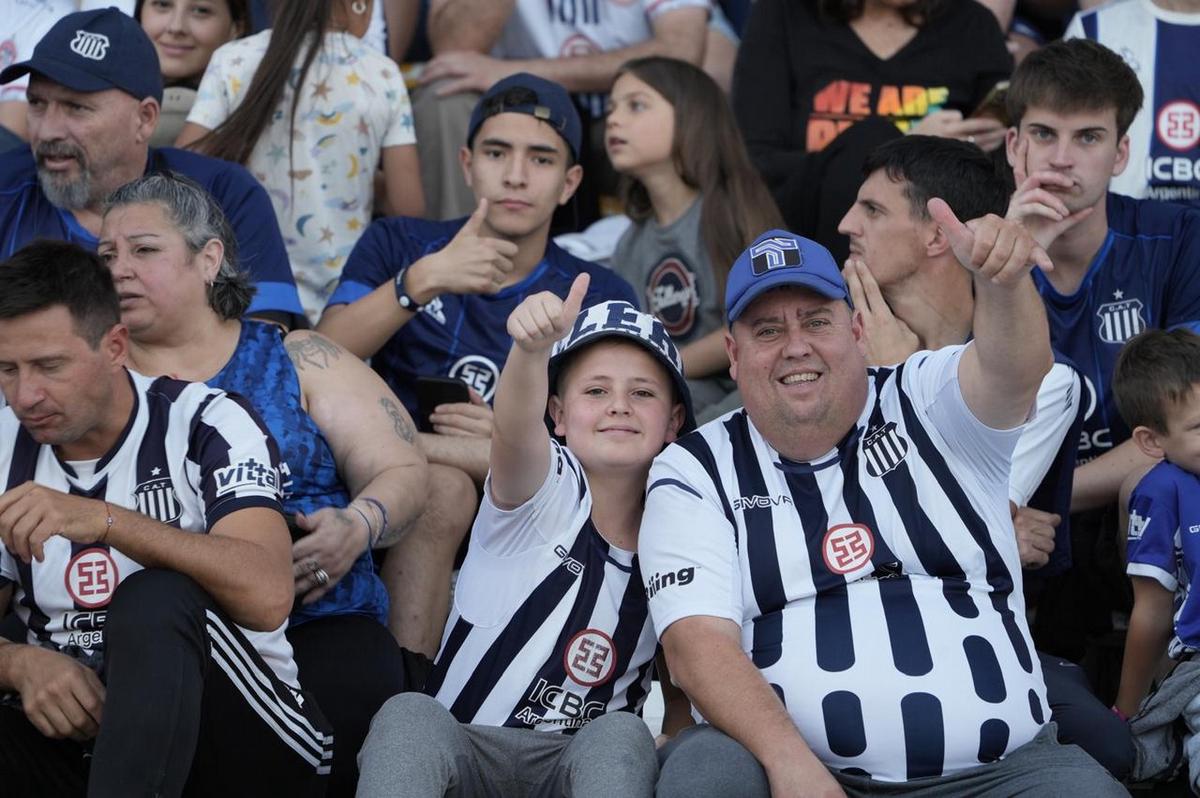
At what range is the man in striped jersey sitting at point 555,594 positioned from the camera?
9.54ft

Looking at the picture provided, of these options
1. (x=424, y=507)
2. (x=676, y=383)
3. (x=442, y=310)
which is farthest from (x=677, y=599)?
(x=442, y=310)

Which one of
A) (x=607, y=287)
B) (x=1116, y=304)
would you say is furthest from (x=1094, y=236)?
(x=607, y=287)

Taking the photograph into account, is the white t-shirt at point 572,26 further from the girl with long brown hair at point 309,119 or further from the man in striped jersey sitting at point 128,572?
the man in striped jersey sitting at point 128,572

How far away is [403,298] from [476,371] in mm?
329

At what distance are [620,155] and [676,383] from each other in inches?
72.6

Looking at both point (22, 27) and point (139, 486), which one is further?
point (22, 27)

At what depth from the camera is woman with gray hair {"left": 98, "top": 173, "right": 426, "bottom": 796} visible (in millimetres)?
3525

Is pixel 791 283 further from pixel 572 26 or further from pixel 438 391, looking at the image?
pixel 572 26

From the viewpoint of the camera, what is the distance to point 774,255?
3.27 metres

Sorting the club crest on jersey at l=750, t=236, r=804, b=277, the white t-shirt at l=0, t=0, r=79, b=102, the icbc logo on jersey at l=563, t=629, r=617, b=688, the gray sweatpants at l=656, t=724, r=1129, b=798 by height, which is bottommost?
the gray sweatpants at l=656, t=724, r=1129, b=798

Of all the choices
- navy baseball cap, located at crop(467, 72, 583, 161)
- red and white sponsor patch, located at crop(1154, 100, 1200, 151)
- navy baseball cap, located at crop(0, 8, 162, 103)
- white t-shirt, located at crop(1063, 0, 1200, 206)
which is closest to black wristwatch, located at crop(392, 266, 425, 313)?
navy baseball cap, located at crop(467, 72, 583, 161)

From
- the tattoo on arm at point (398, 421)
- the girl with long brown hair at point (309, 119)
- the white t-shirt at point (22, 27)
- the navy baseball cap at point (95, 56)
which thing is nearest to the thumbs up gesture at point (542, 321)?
the tattoo on arm at point (398, 421)

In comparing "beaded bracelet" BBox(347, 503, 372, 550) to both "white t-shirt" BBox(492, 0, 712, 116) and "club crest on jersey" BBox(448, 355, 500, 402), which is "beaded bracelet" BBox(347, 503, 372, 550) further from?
"white t-shirt" BBox(492, 0, 712, 116)

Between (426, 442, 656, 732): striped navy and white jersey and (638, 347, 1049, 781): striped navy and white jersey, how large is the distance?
0.16 m
